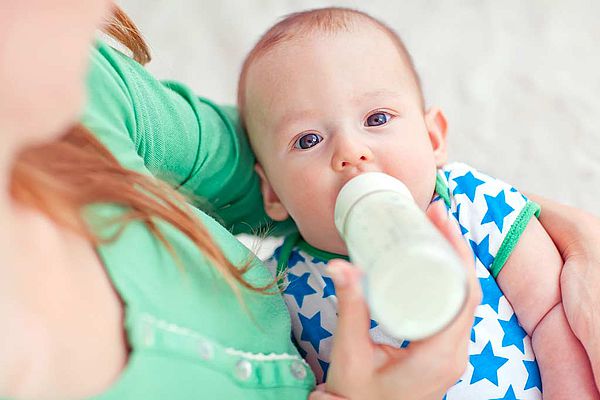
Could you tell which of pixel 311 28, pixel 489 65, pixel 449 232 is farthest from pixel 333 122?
pixel 489 65

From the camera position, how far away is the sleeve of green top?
81 cm

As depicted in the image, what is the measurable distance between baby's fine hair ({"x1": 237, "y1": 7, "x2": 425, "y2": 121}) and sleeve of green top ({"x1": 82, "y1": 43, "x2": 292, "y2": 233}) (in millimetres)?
80

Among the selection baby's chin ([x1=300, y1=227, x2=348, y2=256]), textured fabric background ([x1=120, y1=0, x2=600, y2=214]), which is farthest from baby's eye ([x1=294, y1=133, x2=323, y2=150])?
textured fabric background ([x1=120, y1=0, x2=600, y2=214])

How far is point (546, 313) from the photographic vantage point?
0.92m

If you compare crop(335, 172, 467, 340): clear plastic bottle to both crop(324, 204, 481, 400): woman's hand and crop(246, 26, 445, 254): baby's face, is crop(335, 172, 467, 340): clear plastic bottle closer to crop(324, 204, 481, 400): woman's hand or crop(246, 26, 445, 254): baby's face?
crop(324, 204, 481, 400): woman's hand

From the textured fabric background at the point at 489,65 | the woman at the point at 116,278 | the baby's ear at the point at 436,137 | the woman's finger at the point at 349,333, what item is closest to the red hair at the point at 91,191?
the woman at the point at 116,278

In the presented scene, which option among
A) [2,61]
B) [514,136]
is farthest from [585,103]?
[2,61]

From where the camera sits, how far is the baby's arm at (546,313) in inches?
34.9

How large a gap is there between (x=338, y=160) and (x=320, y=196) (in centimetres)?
6

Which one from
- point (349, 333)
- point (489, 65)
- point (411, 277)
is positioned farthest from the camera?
point (489, 65)

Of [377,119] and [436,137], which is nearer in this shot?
[377,119]

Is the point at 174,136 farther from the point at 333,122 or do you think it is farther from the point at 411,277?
the point at 411,277

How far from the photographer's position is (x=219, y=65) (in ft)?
5.19

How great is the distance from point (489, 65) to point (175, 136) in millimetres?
768
